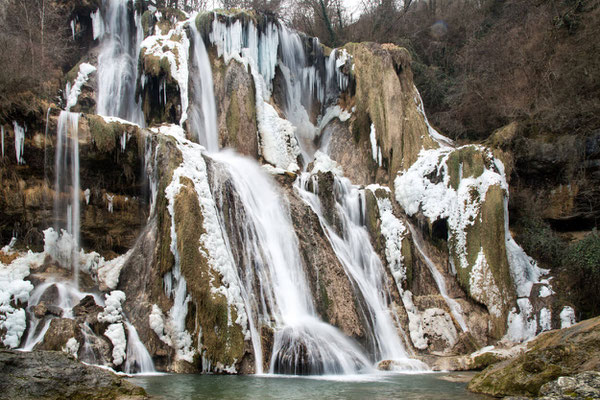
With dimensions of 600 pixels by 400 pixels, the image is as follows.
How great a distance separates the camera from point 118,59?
20.1 meters

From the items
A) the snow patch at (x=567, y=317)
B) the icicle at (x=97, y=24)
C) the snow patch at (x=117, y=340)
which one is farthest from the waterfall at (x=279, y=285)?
the icicle at (x=97, y=24)

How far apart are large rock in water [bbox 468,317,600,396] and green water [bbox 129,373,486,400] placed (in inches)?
16.9

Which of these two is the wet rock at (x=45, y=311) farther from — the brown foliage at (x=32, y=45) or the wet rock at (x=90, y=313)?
the brown foliage at (x=32, y=45)

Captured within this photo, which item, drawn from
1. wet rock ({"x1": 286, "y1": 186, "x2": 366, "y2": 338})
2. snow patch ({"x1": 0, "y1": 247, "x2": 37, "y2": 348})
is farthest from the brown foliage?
wet rock ({"x1": 286, "y1": 186, "x2": 366, "y2": 338})

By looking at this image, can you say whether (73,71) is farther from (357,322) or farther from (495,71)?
(495,71)

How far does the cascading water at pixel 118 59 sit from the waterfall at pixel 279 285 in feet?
23.1

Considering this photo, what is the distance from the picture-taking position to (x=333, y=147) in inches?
764

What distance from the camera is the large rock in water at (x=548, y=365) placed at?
613cm

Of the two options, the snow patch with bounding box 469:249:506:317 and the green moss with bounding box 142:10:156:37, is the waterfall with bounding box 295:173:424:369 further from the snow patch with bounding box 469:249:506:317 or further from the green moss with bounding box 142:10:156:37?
the green moss with bounding box 142:10:156:37

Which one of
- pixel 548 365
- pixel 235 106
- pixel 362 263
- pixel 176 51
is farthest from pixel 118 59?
pixel 548 365

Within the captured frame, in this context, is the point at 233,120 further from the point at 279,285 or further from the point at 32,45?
the point at 279,285

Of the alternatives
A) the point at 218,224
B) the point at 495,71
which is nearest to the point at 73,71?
the point at 218,224

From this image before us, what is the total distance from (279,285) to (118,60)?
549 inches

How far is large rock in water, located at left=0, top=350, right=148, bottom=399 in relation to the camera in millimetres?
5391
